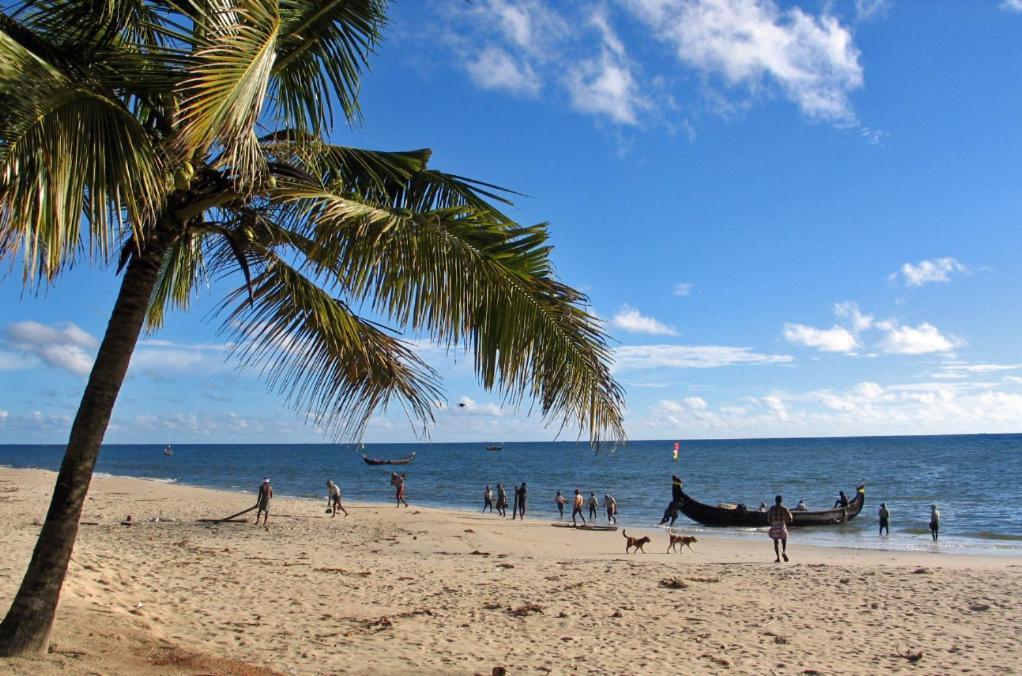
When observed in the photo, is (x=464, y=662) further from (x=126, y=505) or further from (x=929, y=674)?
(x=126, y=505)

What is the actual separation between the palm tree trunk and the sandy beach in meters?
0.30

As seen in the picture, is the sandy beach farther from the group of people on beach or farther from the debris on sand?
the group of people on beach

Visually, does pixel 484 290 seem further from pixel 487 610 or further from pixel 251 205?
pixel 487 610

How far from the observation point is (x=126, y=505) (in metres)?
27.0

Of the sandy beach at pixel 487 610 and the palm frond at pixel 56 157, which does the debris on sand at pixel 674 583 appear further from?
the palm frond at pixel 56 157

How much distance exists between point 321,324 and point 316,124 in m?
1.30

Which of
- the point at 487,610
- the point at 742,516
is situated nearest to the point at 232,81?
the point at 487,610

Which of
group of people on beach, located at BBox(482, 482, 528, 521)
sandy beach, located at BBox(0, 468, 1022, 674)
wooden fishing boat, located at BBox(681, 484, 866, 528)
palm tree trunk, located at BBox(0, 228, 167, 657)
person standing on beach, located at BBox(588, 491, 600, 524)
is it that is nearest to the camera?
palm tree trunk, located at BBox(0, 228, 167, 657)

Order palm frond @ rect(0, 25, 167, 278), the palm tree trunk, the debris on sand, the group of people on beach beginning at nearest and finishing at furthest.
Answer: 1. palm frond @ rect(0, 25, 167, 278)
2. the palm tree trunk
3. the debris on sand
4. the group of people on beach

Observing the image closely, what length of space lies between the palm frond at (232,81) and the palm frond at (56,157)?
1.07 feet

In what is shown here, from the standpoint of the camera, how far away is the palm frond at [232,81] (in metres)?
3.08

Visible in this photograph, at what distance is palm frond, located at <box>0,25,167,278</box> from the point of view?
2945mm

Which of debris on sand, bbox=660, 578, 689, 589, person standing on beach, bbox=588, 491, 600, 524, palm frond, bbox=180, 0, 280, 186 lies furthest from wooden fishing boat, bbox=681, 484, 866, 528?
palm frond, bbox=180, 0, 280, 186

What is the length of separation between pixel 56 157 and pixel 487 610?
8329 millimetres
